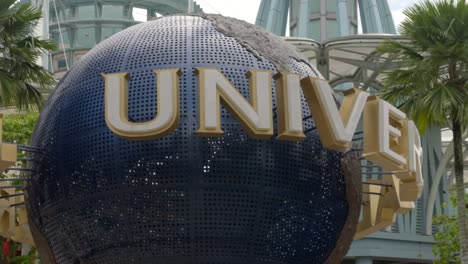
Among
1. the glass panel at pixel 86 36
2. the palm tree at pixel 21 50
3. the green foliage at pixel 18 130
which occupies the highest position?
the glass panel at pixel 86 36

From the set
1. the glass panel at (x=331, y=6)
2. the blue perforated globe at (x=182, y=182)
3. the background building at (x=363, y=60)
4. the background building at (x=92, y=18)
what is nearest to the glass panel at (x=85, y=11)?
the background building at (x=92, y=18)

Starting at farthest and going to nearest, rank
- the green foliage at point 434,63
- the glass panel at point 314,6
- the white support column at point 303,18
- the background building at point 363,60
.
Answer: the glass panel at point 314,6, the white support column at point 303,18, the background building at point 363,60, the green foliage at point 434,63

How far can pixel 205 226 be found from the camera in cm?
1152

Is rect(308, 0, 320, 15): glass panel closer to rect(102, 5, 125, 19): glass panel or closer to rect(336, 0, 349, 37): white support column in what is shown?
rect(336, 0, 349, 37): white support column

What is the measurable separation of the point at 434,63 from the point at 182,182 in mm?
11976

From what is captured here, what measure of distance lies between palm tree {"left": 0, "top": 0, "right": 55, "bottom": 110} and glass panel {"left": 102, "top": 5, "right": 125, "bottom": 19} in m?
52.3

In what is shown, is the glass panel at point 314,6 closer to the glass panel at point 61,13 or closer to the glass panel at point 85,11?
the glass panel at point 61,13

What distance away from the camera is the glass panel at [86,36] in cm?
7288

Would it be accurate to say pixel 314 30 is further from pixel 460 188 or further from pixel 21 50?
pixel 21 50

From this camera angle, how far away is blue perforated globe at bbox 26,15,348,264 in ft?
37.9

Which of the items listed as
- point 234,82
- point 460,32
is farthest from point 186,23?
point 460,32

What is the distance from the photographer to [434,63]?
2228 cm

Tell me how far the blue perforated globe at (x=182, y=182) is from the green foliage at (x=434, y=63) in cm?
994

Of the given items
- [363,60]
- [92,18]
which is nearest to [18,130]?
[363,60]
